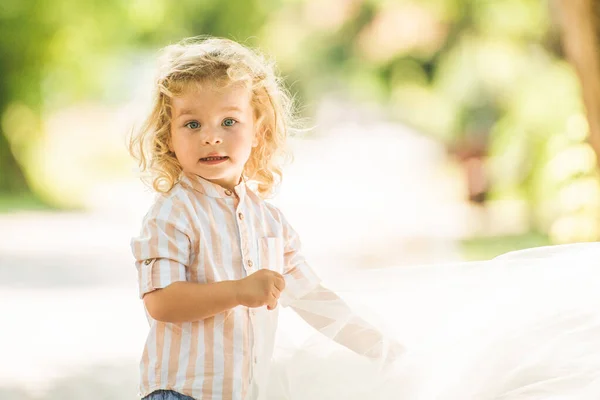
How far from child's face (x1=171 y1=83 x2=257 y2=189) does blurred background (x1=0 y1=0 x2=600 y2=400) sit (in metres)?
2.42

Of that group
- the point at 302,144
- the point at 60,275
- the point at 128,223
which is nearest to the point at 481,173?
the point at 302,144

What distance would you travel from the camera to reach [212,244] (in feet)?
3.73

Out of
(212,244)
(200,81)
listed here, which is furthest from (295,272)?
(200,81)

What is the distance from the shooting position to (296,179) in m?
5.35

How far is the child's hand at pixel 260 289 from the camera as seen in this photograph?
1.01 meters

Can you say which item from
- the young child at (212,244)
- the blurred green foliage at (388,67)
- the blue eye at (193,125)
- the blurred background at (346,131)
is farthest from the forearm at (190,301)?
the blurred green foliage at (388,67)

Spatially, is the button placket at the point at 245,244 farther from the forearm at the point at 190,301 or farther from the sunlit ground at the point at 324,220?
the sunlit ground at the point at 324,220

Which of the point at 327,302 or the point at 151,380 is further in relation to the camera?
the point at 327,302

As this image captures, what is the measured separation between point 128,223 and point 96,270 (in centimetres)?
123

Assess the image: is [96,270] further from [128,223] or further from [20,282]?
[128,223]

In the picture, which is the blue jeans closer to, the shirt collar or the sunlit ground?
the shirt collar

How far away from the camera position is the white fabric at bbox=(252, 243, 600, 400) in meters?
1.07

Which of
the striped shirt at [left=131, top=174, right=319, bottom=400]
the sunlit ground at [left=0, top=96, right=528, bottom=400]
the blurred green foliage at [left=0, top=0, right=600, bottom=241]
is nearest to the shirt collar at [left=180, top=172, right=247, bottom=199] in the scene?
the striped shirt at [left=131, top=174, right=319, bottom=400]

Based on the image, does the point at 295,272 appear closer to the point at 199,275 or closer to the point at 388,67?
the point at 199,275
